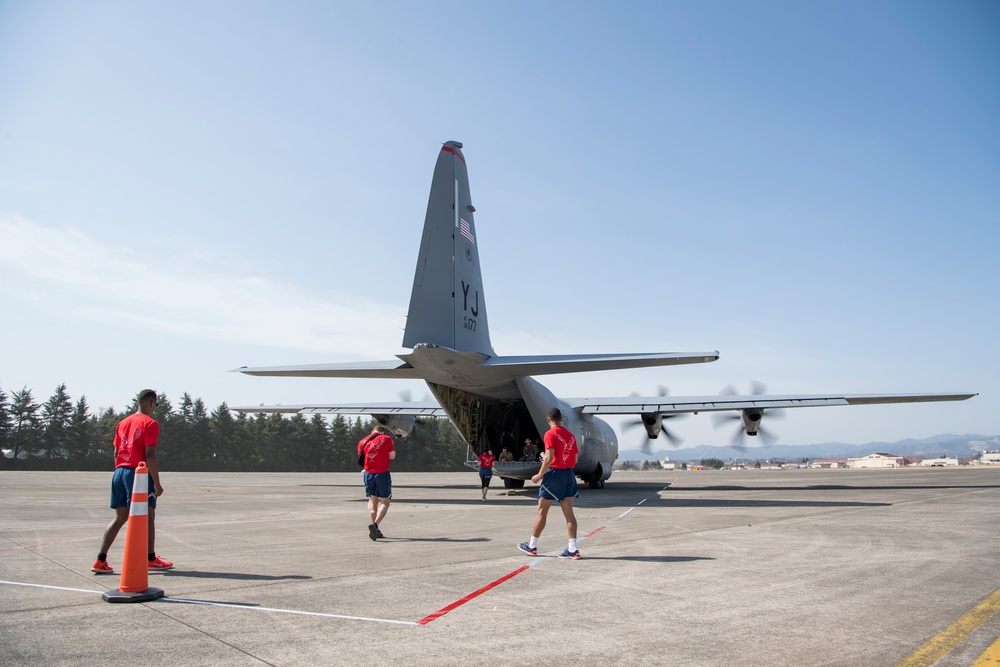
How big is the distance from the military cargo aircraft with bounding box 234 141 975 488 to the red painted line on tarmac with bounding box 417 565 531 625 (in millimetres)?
8639

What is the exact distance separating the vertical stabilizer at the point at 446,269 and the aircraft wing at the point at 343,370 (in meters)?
1.13

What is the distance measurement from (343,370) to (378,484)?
666 centimetres

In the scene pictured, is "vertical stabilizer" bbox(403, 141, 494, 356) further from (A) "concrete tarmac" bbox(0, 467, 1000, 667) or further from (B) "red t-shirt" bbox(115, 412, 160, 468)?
(B) "red t-shirt" bbox(115, 412, 160, 468)

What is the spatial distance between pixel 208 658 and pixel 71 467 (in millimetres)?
60859

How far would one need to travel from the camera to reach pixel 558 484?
8.34m

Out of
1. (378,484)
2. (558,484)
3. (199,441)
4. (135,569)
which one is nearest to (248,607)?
(135,569)

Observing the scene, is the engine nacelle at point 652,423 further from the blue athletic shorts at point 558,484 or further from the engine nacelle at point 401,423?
the blue athletic shorts at point 558,484

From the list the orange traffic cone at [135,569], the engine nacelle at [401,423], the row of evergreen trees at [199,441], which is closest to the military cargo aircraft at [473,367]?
the engine nacelle at [401,423]

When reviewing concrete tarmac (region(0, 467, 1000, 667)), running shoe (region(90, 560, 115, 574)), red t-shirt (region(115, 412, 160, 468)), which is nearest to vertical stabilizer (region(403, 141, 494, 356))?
concrete tarmac (region(0, 467, 1000, 667))

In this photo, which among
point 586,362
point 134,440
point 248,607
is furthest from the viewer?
point 586,362

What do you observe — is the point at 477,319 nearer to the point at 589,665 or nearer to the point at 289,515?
the point at 289,515

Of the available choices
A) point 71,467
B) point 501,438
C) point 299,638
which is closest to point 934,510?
point 501,438

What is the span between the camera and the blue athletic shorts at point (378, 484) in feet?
32.1

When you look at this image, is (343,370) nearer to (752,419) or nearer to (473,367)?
(473,367)
